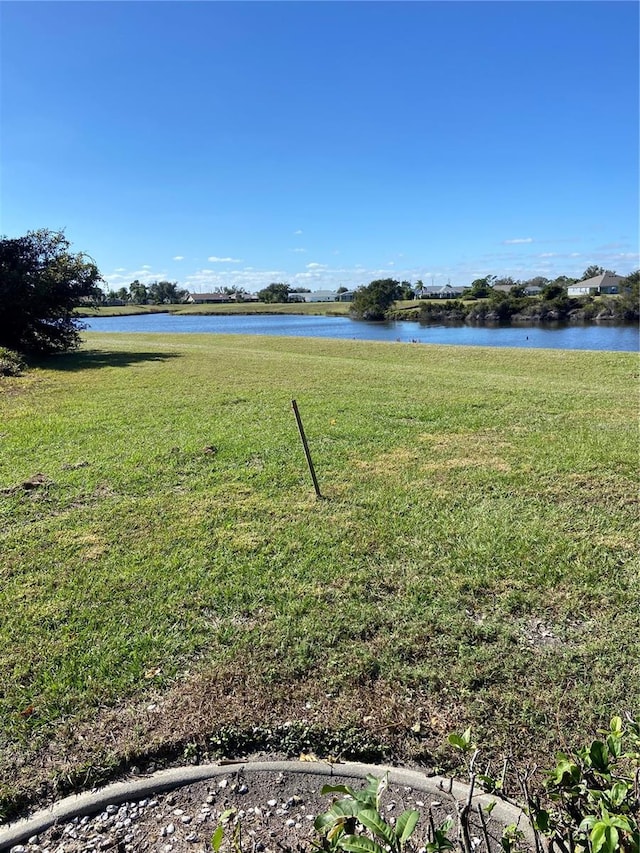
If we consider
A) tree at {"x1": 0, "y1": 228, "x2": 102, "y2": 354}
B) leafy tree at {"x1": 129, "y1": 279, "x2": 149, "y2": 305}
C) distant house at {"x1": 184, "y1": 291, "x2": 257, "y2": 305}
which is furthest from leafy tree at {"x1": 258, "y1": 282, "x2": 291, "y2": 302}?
tree at {"x1": 0, "y1": 228, "x2": 102, "y2": 354}

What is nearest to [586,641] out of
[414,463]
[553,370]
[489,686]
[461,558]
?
[489,686]

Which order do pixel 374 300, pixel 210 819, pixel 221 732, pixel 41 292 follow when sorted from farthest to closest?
pixel 374 300
pixel 41 292
pixel 221 732
pixel 210 819

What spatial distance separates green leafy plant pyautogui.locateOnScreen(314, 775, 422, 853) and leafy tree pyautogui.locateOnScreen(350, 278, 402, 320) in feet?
234

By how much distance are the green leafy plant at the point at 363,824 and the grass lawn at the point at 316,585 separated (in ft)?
3.50

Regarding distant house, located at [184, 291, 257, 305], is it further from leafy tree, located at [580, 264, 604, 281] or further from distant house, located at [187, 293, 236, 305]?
leafy tree, located at [580, 264, 604, 281]

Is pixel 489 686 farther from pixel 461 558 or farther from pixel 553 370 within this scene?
pixel 553 370

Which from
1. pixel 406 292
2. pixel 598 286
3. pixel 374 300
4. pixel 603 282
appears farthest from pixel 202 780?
pixel 406 292

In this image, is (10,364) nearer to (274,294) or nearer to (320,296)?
(274,294)

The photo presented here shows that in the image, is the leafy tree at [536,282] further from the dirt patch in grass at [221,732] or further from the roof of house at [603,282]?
the dirt patch in grass at [221,732]

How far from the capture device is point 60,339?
723 inches

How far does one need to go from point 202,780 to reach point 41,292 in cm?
1786

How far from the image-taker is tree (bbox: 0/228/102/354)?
16.2 meters

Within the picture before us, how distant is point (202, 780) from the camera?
2.04 m

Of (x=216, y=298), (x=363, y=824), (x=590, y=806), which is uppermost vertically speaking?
(x=216, y=298)
